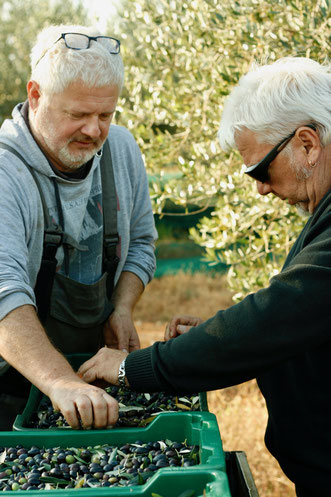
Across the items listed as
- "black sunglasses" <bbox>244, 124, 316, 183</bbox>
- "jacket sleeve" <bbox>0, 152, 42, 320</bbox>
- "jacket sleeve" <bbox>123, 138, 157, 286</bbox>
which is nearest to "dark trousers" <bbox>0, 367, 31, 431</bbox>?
"jacket sleeve" <bbox>0, 152, 42, 320</bbox>

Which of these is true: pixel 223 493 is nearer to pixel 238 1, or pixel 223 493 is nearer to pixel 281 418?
pixel 281 418

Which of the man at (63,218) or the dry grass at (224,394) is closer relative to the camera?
the man at (63,218)

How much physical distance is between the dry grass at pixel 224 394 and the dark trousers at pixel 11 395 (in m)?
2.39

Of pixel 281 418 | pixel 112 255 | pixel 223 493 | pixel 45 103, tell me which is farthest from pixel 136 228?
pixel 223 493

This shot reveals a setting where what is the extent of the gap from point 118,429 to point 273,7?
3.02 m

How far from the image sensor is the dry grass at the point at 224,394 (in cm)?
445

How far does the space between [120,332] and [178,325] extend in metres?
0.32

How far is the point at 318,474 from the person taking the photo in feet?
6.40

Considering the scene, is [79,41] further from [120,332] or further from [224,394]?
[224,394]

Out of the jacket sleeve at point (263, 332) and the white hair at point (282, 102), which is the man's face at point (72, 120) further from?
the jacket sleeve at point (263, 332)

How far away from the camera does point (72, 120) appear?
2.46 meters

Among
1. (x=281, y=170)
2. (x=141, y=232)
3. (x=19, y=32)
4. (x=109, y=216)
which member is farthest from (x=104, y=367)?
(x=19, y=32)

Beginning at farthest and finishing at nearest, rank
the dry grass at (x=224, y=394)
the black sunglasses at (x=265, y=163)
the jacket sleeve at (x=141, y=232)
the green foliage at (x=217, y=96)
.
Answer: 1. the dry grass at (x=224, y=394)
2. the green foliage at (x=217, y=96)
3. the jacket sleeve at (x=141, y=232)
4. the black sunglasses at (x=265, y=163)

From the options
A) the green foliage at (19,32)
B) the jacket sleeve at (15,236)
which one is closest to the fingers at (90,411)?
the jacket sleeve at (15,236)
